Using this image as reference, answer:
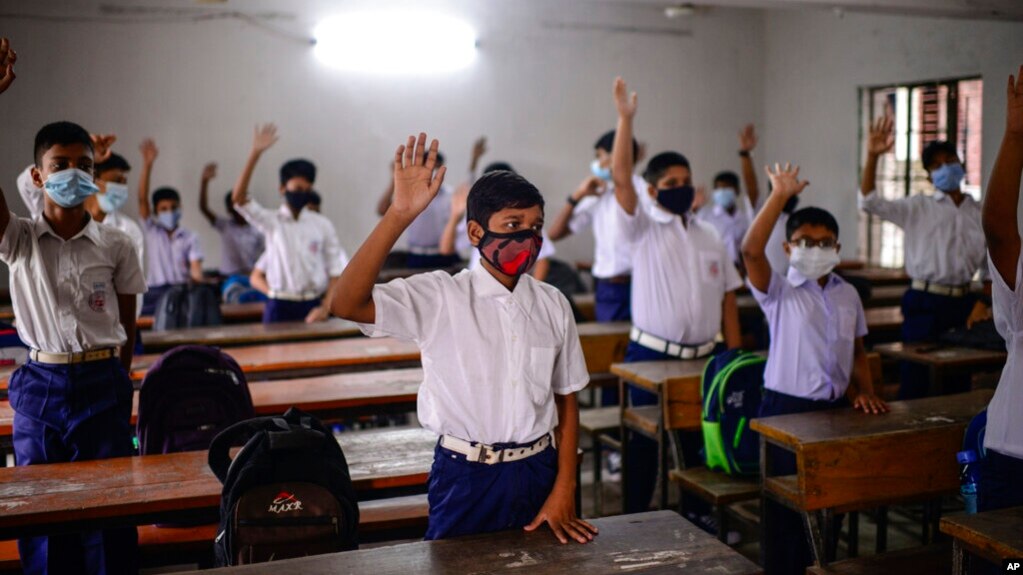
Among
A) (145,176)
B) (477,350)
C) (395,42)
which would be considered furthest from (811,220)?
(395,42)

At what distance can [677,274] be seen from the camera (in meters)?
3.99

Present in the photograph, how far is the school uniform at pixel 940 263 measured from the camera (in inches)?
199

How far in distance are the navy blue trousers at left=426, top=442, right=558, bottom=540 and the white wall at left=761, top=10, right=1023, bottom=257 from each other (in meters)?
5.44

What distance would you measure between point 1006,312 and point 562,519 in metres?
1.26

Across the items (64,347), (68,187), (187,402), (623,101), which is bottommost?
(187,402)

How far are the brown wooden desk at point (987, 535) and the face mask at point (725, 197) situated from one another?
5.81 meters

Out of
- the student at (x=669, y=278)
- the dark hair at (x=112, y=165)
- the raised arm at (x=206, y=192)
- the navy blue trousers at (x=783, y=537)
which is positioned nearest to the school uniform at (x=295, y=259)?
the dark hair at (x=112, y=165)

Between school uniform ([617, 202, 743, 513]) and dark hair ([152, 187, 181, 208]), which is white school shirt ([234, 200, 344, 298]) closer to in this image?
dark hair ([152, 187, 181, 208])

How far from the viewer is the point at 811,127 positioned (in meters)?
8.83

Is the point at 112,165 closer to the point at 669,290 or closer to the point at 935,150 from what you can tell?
the point at 669,290

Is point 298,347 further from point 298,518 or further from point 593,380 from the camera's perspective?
point 298,518

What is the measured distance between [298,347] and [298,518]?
91.7 inches

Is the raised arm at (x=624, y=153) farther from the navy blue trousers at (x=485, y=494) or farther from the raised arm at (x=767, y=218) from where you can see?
the navy blue trousers at (x=485, y=494)

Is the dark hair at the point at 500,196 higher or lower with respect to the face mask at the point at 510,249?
higher
